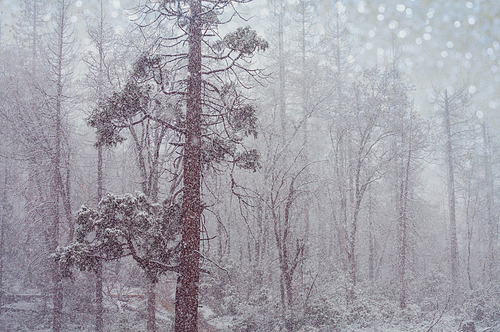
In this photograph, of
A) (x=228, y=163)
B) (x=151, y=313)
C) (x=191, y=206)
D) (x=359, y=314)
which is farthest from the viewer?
(x=359, y=314)

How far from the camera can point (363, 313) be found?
13.7 meters

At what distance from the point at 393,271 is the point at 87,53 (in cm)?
2053

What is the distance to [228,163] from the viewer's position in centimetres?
907

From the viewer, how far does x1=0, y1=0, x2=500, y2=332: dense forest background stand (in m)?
8.68

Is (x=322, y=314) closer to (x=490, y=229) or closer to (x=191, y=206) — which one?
(x=191, y=206)

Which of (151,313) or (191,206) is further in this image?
(151,313)

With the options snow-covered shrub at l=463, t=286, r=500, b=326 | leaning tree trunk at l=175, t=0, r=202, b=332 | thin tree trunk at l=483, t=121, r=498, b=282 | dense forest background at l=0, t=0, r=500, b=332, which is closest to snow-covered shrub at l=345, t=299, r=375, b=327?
dense forest background at l=0, t=0, r=500, b=332

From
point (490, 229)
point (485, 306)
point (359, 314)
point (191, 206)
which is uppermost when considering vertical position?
point (191, 206)

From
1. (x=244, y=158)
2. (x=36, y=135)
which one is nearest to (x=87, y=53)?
(x=36, y=135)

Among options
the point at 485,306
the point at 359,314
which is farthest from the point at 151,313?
the point at 485,306

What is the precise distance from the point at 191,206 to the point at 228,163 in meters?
2.17

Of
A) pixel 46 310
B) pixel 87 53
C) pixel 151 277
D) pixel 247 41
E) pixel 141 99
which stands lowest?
pixel 46 310

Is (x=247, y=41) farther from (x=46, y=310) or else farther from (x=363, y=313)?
(x=46, y=310)

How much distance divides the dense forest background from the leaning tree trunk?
1.37 ft
